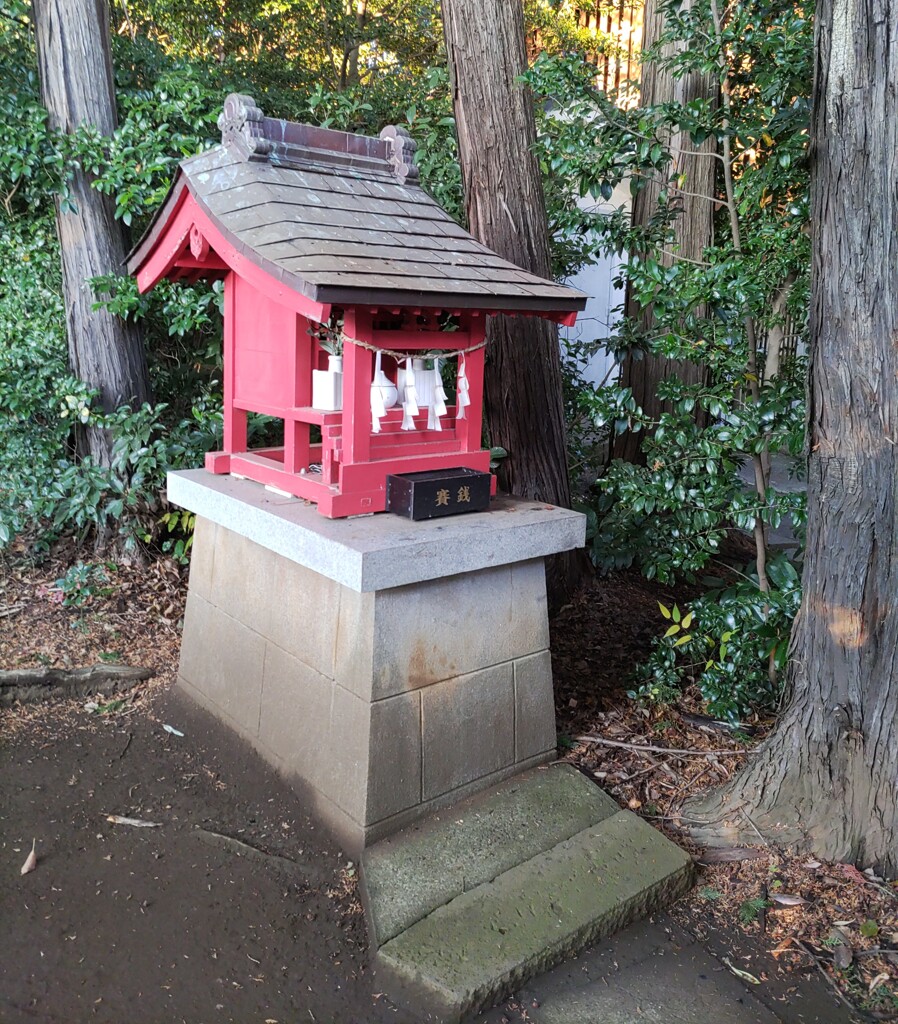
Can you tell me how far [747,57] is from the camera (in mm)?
3889

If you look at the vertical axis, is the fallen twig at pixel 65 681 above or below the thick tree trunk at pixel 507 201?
below

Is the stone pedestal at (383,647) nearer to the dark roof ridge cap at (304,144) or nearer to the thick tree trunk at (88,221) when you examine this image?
the dark roof ridge cap at (304,144)

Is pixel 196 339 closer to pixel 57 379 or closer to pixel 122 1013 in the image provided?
pixel 57 379

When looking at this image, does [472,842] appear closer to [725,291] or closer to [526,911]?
[526,911]

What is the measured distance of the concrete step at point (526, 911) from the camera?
252 cm

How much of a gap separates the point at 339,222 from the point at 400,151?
2.41 ft

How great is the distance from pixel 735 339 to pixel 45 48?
4196mm

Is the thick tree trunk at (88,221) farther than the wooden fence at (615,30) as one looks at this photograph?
No

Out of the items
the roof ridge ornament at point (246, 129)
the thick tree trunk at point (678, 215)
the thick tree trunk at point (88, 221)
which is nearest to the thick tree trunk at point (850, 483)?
the roof ridge ornament at point (246, 129)

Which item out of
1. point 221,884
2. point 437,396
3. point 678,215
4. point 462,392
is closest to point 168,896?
point 221,884

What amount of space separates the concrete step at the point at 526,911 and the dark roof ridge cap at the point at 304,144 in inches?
102

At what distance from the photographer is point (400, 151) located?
368 centimetres

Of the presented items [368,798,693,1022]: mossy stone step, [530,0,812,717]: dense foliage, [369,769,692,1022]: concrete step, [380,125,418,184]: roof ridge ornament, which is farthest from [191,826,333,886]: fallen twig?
[380,125,418,184]: roof ridge ornament

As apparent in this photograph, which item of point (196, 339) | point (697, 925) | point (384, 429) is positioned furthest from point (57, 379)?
point (697, 925)
